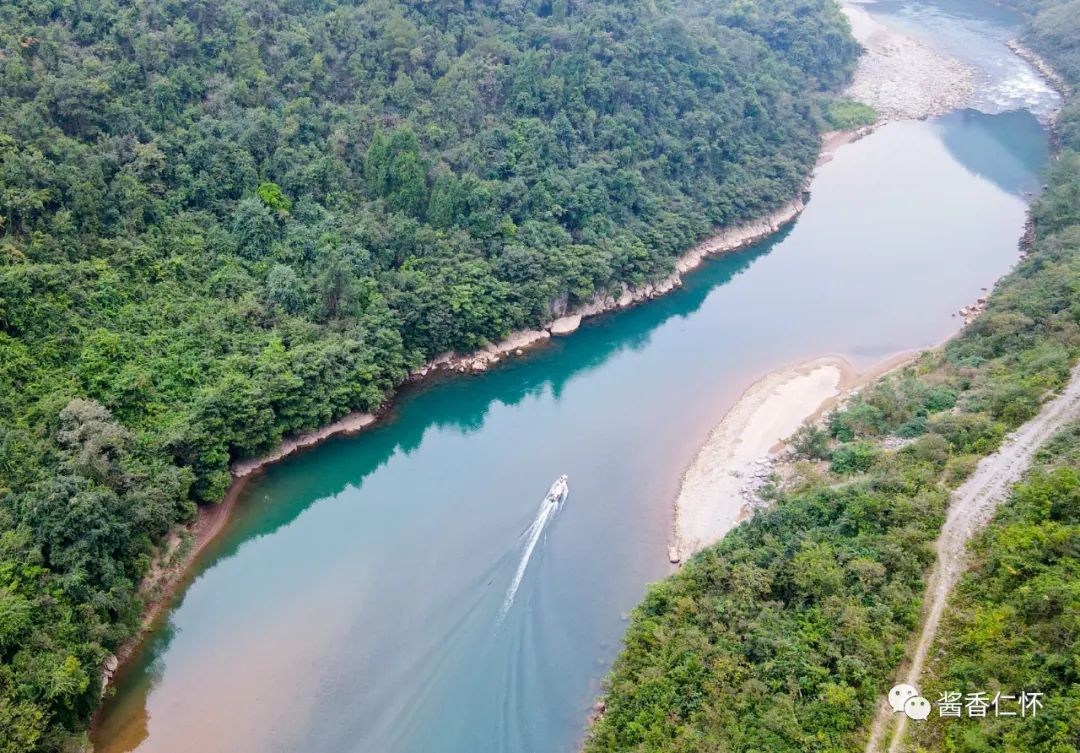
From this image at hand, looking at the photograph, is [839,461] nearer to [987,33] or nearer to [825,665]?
[825,665]

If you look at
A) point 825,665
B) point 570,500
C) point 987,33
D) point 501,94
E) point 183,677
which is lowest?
point 825,665

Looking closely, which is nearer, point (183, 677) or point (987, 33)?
point (183, 677)

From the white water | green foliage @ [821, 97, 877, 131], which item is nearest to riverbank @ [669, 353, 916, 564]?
the white water

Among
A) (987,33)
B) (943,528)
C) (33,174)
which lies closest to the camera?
(943,528)

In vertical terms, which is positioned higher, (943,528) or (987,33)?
(987,33)

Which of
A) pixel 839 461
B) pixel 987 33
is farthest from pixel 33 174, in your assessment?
pixel 987 33

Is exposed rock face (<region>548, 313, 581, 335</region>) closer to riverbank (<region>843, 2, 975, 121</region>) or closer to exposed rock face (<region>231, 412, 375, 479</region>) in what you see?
exposed rock face (<region>231, 412, 375, 479</region>)

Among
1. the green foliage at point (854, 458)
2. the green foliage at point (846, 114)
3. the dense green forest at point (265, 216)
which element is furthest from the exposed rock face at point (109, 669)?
the green foliage at point (846, 114)
